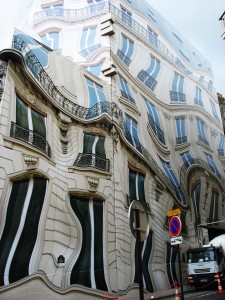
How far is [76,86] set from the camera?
48.2ft

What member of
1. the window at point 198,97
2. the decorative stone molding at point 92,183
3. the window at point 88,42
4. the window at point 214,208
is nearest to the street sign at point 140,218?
the decorative stone molding at point 92,183

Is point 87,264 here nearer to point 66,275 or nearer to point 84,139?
point 66,275

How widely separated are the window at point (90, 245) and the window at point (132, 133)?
4.01 m

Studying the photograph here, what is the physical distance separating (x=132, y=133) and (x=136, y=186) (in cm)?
266

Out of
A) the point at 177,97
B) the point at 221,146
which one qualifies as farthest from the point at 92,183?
the point at 221,146

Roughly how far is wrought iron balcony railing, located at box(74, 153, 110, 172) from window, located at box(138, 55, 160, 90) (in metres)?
7.10

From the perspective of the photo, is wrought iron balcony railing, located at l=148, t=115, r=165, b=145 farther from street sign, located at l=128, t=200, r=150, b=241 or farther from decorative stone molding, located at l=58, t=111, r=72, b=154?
street sign, located at l=128, t=200, r=150, b=241

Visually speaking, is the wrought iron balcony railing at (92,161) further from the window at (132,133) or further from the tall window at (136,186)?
the window at (132,133)

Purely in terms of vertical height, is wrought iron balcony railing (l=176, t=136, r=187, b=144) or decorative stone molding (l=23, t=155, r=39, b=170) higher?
wrought iron balcony railing (l=176, t=136, r=187, b=144)

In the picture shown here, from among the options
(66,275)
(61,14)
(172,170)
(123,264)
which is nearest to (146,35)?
(61,14)

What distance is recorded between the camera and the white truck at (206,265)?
1423 cm

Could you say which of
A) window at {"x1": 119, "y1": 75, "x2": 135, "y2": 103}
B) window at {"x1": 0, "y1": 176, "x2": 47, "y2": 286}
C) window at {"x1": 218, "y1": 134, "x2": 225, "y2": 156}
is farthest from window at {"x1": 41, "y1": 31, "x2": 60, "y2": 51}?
window at {"x1": 218, "y1": 134, "x2": 225, "y2": 156}

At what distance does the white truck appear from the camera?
14.2m

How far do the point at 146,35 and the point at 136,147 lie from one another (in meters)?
9.07
